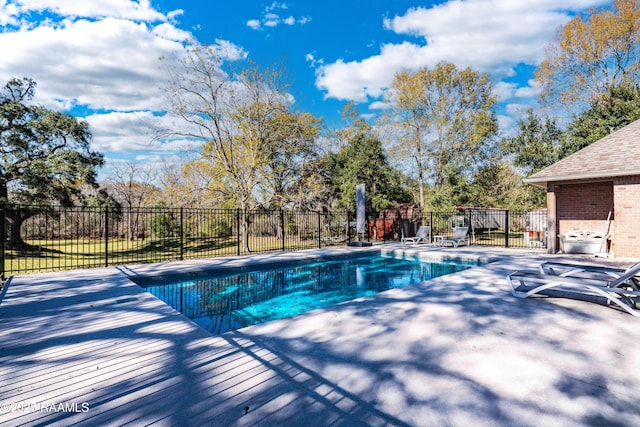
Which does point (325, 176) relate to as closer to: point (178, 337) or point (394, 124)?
point (394, 124)

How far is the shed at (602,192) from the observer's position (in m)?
8.79

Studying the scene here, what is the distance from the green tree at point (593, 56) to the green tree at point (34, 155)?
25.8 metres

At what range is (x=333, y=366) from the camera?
2721 mm

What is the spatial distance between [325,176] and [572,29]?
54.9 feet

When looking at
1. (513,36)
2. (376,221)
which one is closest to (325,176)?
(376,221)

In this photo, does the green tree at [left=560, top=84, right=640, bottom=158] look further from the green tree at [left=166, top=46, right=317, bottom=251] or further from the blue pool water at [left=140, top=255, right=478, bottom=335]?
the green tree at [left=166, top=46, right=317, bottom=251]

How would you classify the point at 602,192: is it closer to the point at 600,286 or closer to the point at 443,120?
the point at 600,286

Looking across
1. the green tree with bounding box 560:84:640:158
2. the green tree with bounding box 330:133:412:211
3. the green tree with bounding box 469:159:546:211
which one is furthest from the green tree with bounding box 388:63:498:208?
the green tree with bounding box 560:84:640:158

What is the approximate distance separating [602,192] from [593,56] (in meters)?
12.8

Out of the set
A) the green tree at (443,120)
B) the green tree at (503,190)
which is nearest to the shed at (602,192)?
the green tree at (443,120)

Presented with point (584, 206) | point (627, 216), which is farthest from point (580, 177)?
point (584, 206)

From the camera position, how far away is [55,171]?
12.4 meters

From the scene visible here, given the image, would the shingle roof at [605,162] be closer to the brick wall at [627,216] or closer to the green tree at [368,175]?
the brick wall at [627,216]

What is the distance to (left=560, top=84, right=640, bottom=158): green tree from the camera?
15.5 m
